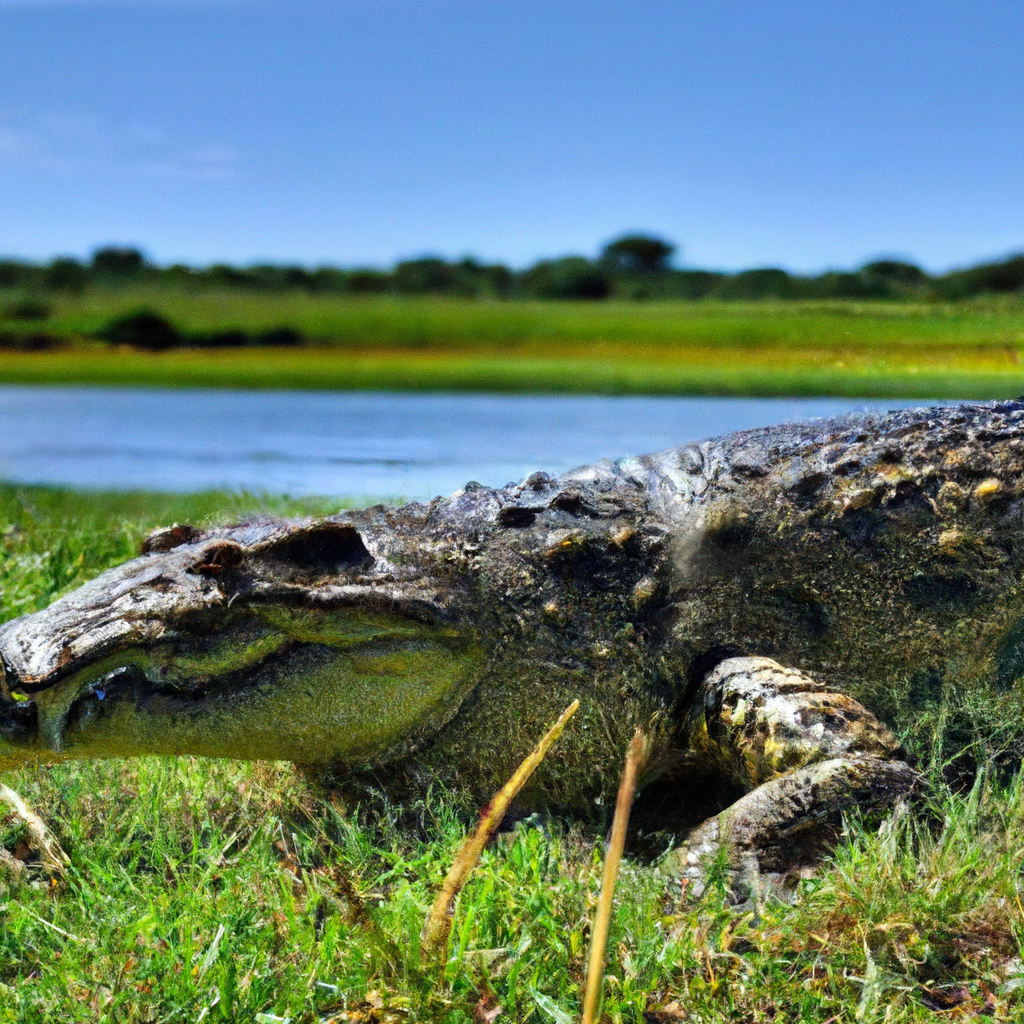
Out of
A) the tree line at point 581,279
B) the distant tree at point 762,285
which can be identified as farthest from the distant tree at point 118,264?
the distant tree at point 762,285

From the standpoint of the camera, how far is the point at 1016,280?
172 inches

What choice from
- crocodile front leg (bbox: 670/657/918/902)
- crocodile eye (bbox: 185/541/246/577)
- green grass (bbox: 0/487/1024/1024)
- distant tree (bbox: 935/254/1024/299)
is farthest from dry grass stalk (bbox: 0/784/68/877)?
distant tree (bbox: 935/254/1024/299)

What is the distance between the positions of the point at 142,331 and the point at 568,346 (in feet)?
5.63

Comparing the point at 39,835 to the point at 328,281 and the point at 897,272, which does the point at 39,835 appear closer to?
the point at 328,281

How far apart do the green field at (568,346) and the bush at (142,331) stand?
0.04 m

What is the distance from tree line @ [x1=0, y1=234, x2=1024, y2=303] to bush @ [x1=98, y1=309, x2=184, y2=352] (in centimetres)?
18

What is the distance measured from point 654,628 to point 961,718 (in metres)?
1.16

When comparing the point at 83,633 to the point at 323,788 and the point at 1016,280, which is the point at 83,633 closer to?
the point at 323,788

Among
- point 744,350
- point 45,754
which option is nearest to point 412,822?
point 45,754

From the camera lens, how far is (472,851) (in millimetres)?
1904

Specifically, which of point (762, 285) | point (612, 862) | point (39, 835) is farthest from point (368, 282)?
point (612, 862)

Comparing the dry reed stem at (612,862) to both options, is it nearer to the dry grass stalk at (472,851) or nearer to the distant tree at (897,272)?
the dry grass stalk at (472,851)

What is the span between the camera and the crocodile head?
125 inches

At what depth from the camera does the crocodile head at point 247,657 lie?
317 centimetres
